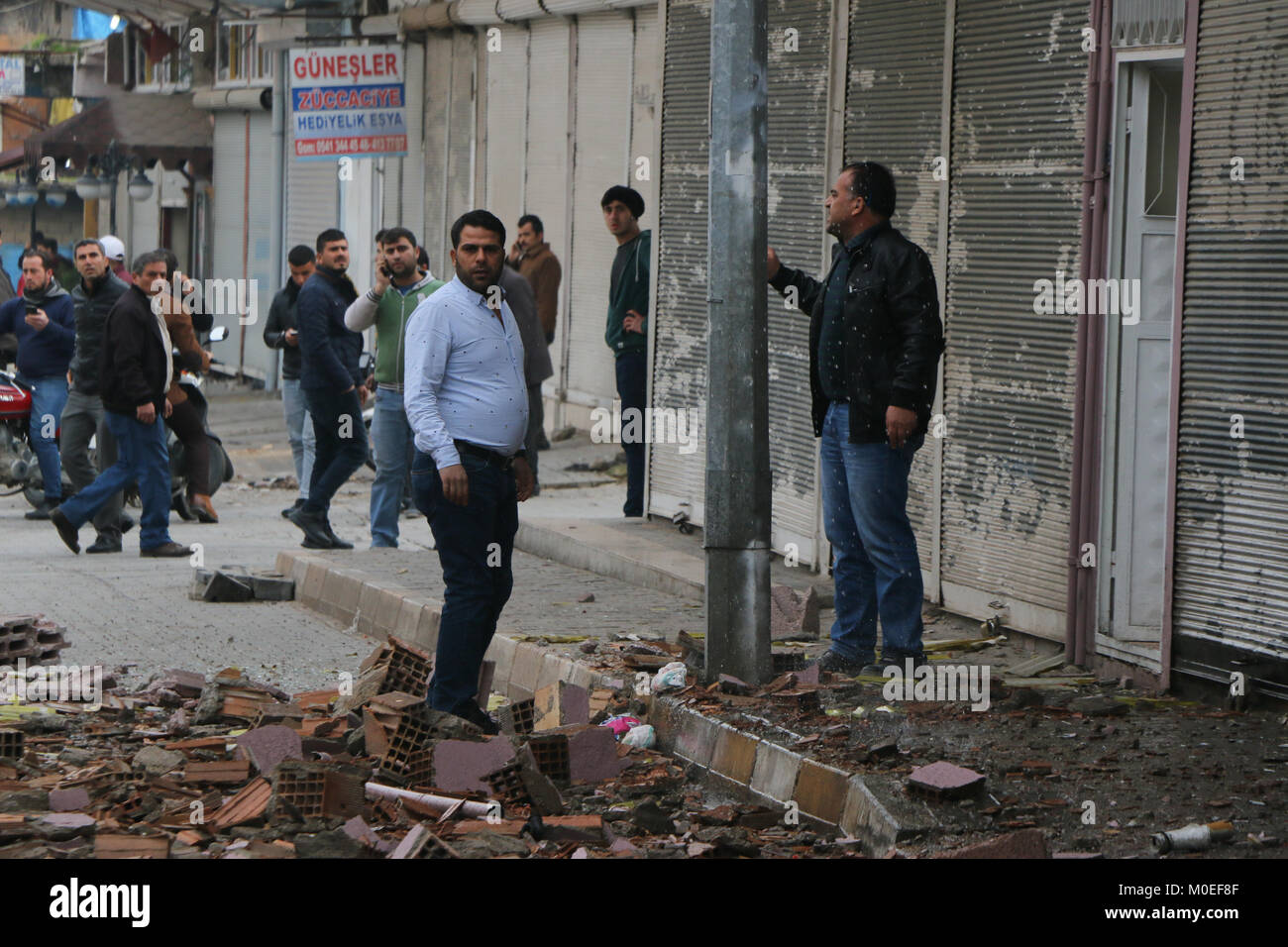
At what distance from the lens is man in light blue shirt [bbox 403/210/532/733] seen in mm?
7344

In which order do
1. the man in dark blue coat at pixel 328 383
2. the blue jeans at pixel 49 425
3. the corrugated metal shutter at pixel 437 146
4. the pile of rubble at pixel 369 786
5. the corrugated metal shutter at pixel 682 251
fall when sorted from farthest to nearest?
the corrugated metal shutter at pixel 437 146 → the blue jeans at pixel 49 425 → the man in dark blue coat at pixel 328 383 → the corrugated metal shutter at pixel 682 251 → the pile of rubble at pixel 369 786

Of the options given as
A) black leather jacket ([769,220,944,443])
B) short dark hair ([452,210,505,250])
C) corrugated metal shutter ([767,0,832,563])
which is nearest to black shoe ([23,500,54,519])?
corrugated metal shutter ([767,0,832,563])

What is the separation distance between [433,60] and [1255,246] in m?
16.6

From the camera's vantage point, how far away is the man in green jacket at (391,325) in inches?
470

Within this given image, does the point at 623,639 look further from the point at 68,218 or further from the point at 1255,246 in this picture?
the point at 68,218

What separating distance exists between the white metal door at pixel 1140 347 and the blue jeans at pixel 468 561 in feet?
8.57

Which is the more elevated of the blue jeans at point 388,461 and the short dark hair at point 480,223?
Answer: the short dark hair at point 480,223

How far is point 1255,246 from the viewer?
7352 millimetres

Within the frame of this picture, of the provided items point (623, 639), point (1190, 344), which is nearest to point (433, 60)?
point (623, 639)

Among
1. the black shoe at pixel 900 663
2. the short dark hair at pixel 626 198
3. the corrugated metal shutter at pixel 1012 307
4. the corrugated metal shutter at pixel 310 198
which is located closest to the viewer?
the black shoe at pixel 900 663

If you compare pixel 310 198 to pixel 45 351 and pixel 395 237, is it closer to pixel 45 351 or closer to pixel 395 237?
pixel 45 351

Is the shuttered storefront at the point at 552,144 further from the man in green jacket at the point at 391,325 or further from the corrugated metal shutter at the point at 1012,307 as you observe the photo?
the corrugated metal shutter at the point at 1012,307

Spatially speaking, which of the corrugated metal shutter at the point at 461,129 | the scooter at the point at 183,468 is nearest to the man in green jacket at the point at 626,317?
the scooter at the point at 183,468

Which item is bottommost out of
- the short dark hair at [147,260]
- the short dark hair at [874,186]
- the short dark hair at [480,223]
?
the short dark hair at [147,260]
